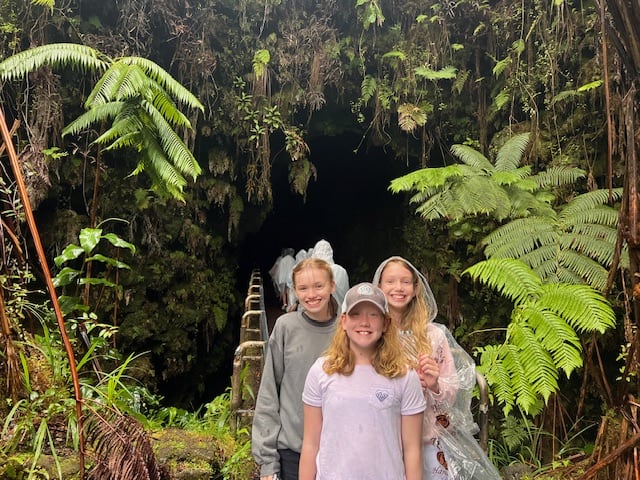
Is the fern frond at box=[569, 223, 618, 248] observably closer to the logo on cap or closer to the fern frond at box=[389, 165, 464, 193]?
the fern frond at box=[389, 165, 464, 193]

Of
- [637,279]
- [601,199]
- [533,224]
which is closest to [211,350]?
[533,224]

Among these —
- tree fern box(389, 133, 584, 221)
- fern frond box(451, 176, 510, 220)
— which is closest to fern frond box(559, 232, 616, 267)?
tree fern box(389, 133, 584, 221)

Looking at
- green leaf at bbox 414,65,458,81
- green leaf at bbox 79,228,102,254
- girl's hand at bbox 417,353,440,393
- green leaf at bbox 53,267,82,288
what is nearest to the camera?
girl's hand at bbox 417,353,440,393

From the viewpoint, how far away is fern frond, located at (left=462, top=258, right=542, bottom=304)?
337 cm

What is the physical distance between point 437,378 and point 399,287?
0.40 metres

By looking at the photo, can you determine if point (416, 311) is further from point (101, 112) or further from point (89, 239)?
point (89, 239)

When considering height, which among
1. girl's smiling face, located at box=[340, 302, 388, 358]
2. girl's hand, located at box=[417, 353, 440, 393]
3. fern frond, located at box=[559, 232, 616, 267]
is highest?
fern frond, located at box=[559, 232, 616, 267]

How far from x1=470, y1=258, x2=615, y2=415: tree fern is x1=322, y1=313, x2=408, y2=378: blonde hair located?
1.57 meters

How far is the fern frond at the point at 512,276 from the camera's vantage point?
3.37m

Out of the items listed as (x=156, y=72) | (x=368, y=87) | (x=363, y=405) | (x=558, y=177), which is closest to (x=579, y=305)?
(x=558, y=177)

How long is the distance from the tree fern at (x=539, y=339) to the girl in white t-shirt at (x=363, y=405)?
1521 mm

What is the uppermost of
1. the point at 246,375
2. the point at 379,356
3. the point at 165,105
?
the point at 165,105

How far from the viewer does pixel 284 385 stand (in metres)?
1.97

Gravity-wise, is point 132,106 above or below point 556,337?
above
